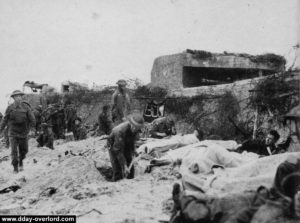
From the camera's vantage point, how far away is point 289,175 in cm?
404

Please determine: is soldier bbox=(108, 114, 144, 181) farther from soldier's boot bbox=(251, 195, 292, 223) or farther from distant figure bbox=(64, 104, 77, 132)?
distant figure bbox=(64, 104, 77, 132)

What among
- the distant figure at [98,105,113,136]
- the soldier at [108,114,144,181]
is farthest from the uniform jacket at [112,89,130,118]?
the soldier at [108,114,144,181]

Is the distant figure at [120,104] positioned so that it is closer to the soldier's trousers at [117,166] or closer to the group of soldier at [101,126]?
the group of soldier at [101,126]

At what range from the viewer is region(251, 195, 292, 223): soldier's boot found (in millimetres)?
3686

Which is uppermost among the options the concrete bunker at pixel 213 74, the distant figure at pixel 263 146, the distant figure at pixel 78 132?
the concrete bunker at pixel 213 74

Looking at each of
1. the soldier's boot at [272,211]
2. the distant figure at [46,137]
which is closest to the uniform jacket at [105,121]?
the distant figure at [46,137]

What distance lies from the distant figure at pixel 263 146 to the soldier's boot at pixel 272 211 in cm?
423

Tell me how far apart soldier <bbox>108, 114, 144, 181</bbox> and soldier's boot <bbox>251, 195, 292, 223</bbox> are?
312cm

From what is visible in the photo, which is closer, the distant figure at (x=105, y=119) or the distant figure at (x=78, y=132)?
the distant figure at (x=105, y=119)

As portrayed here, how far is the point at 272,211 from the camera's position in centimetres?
375

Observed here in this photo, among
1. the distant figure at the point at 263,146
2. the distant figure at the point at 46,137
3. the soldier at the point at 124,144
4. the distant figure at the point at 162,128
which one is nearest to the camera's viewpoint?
the soldier at the point at 124,144

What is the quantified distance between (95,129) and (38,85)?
8415 mm

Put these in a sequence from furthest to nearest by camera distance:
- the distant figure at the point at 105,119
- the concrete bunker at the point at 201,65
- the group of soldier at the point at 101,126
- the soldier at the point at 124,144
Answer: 1. the concrete bunker at the point at 201,65
2. the distant figure at the point at 105,119
3. the group of soldier at the point at 101,126
4. the soldier at the point at 124,144

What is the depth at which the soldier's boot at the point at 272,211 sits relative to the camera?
3686 millimetres
